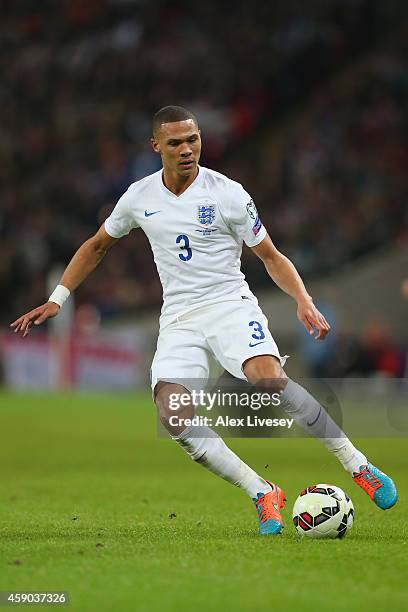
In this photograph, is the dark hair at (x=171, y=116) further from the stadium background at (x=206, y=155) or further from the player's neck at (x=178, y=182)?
the stadium background at (x=206, y=155)

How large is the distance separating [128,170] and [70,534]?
18.9m

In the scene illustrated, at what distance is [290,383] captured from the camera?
603cm

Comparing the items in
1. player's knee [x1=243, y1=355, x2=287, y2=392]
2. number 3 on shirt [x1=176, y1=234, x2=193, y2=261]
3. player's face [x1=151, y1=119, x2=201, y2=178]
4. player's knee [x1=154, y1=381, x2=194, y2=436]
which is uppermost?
player's face [x1=151, y1=119, x2=201, y2=178]

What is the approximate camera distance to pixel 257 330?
6.11m

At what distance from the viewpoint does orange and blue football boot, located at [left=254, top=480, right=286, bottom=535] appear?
5992 millimetres

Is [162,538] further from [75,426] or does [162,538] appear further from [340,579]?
[75,426]

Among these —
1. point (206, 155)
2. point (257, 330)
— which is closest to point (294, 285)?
point (257, 330)

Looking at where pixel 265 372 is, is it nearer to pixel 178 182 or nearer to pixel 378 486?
pixel 378 486

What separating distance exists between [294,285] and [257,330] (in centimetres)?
31

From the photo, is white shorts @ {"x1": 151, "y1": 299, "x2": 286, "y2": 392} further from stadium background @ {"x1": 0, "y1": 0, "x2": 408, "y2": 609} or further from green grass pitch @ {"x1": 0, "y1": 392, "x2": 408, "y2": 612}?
stadium background @ {"x1": 0, "y1": 0, "x2": 408, "y2": 609}

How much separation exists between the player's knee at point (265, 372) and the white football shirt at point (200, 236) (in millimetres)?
442

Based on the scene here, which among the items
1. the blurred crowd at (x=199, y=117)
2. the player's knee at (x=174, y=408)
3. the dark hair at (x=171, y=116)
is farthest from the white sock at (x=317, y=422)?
the blurred crowd at (x=199, y=117)

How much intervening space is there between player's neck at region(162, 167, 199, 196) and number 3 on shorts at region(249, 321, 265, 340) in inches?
32.7

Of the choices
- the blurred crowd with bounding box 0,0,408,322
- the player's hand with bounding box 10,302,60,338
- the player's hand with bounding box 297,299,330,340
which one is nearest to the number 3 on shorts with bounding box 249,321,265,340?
the player's hand with bounding box 297,299,330,340
